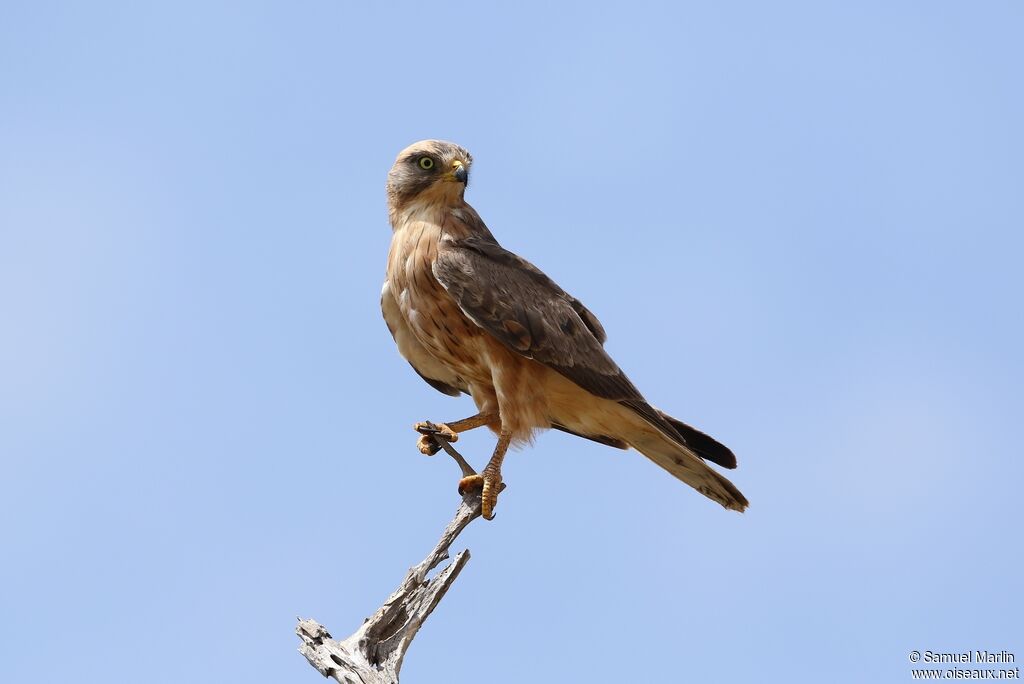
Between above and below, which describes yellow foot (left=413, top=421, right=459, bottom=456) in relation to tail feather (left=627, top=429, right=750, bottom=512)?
below

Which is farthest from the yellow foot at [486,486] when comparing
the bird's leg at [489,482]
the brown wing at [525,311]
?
the brown wing at [525,311]

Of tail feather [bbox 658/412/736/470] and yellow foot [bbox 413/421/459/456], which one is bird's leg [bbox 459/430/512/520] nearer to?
yellow foot [bbox 413/421/459/456]

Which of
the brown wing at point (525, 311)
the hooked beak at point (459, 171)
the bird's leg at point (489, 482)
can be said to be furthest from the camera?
the hooked beak at point (459, 171)

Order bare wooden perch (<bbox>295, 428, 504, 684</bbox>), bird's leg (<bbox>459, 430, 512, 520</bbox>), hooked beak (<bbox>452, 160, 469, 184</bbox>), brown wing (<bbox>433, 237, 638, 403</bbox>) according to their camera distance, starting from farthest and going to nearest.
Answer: hooked beak (<bbox>452, 160, 469, 184</bbox>) < brown wing (<bbox>433, 237, 638, 403</bbox>) < bird's leg (<bbox>459, 430, 512, 520</bbox>) < bare wooden perch (<bbox>295, 428, 504, 684</bbox>)

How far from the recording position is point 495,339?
6750mm

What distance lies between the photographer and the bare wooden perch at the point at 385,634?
17.4ft

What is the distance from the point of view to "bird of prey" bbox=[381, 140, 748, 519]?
6699 millimetres

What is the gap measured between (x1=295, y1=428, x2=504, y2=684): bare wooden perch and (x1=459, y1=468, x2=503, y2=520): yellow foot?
1.32 feet

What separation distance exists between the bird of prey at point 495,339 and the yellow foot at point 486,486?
0.01 m

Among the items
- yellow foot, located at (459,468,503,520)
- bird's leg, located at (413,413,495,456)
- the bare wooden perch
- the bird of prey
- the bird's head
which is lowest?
the bare wooden perch

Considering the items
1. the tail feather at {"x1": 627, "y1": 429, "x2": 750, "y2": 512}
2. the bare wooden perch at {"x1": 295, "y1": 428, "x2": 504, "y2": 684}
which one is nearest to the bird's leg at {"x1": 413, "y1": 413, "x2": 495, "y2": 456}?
the bare wooden perch at {"x1": 295, "y1": 428, "x2": 504, "y2": 684}

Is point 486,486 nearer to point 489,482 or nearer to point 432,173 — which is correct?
point 489,482

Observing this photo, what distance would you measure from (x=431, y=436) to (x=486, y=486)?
2.06ft

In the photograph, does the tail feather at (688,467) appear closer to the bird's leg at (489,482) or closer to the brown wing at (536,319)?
the brown wing at (536,319)
